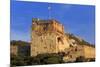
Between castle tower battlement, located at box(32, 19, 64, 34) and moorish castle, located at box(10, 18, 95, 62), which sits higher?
castle tower battlement, located at box(32, 19, 64, 34)

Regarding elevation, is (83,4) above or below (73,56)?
above

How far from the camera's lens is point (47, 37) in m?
2.65

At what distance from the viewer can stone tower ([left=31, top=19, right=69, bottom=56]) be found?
2.60 m

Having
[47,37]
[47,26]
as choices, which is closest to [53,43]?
[47,37]

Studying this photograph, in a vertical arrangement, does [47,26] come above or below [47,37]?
above

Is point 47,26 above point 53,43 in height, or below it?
above

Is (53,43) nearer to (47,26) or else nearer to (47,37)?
(47,37)

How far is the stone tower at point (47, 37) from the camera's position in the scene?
102 inches

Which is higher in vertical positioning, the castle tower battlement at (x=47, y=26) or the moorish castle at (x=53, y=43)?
the castle tower battlement at (x=47, y=26)

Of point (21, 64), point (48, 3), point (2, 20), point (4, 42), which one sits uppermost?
point (48, 3)

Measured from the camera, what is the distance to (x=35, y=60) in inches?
102

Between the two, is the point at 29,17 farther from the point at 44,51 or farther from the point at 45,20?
the point at 44,51
